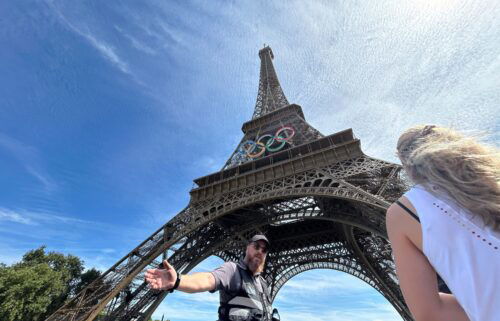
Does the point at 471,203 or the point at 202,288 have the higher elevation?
the point at 471,203

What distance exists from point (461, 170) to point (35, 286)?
26602 millimetres

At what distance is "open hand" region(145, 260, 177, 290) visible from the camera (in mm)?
1591

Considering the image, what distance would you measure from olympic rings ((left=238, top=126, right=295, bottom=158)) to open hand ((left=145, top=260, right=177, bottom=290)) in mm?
15589

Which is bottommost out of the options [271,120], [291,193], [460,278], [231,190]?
[460,278]

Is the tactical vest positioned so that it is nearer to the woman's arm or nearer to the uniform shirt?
the uniform shirt

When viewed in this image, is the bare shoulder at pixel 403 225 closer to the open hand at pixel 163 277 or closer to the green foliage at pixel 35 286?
the open hand at pixel 163 277

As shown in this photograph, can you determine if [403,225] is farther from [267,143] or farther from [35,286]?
[35,286]

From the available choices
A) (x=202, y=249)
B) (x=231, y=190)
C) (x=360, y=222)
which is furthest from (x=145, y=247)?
(x=360, y=222)

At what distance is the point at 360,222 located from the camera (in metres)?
12.1

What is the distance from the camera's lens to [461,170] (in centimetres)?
108

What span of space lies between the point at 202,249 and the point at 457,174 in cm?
1519

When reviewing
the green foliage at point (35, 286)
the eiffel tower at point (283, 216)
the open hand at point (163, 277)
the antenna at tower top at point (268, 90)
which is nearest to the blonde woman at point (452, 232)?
the open hand at point (163, 277)

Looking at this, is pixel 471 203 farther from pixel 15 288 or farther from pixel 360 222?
pixel 15 288

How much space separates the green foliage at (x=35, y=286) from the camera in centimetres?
1798
